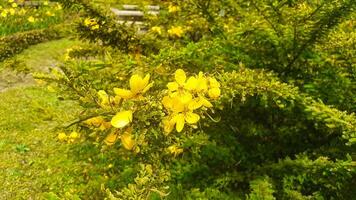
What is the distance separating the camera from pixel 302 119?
8.92ft

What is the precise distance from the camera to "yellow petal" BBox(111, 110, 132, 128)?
124 cm

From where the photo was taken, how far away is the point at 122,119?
1243 millimetres

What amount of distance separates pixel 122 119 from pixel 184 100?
0.67ft

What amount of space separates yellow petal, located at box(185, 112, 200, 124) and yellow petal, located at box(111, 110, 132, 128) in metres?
0.20

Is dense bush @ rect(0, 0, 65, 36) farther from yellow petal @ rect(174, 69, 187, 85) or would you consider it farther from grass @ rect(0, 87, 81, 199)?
yellow petal @ rect(174, 69, 187, 85)

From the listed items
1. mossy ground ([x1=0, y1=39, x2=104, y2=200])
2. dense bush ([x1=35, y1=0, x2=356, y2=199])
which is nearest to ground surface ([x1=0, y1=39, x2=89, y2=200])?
mossy ground ([x1=0, y1=39, x2=104, y2=200])

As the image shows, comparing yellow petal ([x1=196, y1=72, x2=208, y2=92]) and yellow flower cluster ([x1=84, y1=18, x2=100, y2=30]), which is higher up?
yellow petal ([x1=196, y1=72, x2=208, y2=92])

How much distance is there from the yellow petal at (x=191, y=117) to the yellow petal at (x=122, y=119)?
202mm

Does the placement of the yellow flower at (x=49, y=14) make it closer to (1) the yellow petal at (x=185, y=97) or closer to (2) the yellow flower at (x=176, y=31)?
(2) the yellow flower at (x=176, y=31)

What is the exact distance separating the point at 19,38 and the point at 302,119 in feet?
21.9

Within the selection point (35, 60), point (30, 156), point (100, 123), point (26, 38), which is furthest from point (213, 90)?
point (26, 38)

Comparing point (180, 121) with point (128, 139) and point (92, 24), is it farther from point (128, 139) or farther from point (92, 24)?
point (92, 24)

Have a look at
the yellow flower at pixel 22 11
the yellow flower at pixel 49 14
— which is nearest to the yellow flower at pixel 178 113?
the yellow flower at pixel 49 14

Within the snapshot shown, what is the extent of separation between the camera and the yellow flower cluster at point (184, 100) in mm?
1355
